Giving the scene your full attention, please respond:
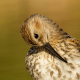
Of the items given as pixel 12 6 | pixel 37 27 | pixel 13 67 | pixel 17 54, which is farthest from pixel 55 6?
pixel 37 27

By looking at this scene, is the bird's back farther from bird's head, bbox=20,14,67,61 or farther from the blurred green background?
the blurred green background

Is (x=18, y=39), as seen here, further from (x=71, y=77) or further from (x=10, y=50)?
(x=71, y=77)

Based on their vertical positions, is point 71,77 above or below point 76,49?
below

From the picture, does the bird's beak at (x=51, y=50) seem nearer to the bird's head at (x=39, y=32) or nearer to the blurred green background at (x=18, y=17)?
the bird's head at (x=39, y=32)

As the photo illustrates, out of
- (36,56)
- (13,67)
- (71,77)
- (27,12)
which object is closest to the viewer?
(71,77)

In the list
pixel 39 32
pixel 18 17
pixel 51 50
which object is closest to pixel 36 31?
pixel 39 32

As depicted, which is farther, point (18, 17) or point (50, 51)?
point (18, 17)

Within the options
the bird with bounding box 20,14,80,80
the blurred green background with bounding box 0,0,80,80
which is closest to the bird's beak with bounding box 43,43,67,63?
the bird with bounding box 20,14,80,80

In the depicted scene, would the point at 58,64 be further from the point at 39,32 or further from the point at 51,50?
the point at 39,32
